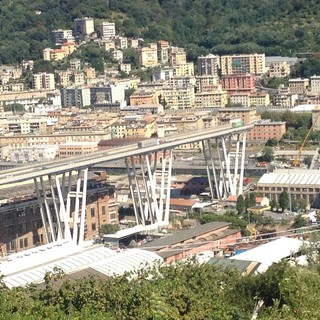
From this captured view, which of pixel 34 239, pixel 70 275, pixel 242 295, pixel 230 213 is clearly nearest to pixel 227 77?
pixel 230 213

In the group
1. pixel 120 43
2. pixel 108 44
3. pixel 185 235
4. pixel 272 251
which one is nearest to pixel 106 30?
pixel 120 43

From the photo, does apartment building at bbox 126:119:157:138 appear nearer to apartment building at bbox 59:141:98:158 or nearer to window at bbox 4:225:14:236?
apartment building at bbox 59:141:98:158

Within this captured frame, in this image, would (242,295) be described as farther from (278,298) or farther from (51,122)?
(51,122)

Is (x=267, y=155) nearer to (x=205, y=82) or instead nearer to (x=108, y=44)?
(x=205, y=82)

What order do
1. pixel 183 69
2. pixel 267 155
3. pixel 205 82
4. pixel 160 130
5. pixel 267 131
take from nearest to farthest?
pixel 267 155
pixel 267 131
pixel 160 130
pixel 205 82
pixel 183 69

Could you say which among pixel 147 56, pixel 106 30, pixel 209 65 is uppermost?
pixel 106 30

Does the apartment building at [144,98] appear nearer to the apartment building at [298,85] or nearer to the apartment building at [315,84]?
the apartment building at [298,85]
